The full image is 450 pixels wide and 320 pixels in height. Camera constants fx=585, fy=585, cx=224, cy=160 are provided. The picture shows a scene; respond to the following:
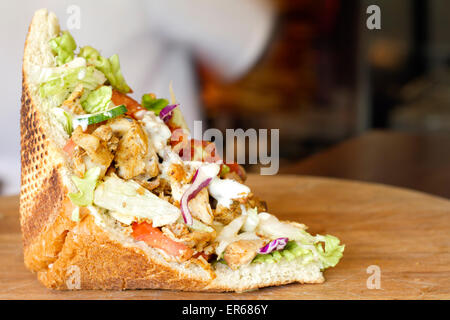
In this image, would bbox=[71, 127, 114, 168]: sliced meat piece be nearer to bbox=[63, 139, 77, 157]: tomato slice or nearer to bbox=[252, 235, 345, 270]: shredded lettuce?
bbox=[63, 139, 77, 157]: tomato slice

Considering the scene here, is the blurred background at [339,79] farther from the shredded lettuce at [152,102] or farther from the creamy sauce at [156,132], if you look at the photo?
the creamy sauce at [156,132]

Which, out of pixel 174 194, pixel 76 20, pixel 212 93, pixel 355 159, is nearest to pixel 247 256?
pixel 174 194

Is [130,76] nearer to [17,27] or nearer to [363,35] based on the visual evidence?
[17,27]

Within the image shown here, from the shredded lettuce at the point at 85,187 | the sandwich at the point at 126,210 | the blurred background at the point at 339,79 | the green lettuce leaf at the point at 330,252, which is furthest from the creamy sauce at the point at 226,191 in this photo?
the blurred background at the point at 339,79

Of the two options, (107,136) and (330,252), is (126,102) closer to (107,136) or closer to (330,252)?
(107,136)

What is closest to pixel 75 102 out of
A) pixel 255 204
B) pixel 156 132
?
pixel 156 132

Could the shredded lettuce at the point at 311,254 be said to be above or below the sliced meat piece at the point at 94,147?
below
